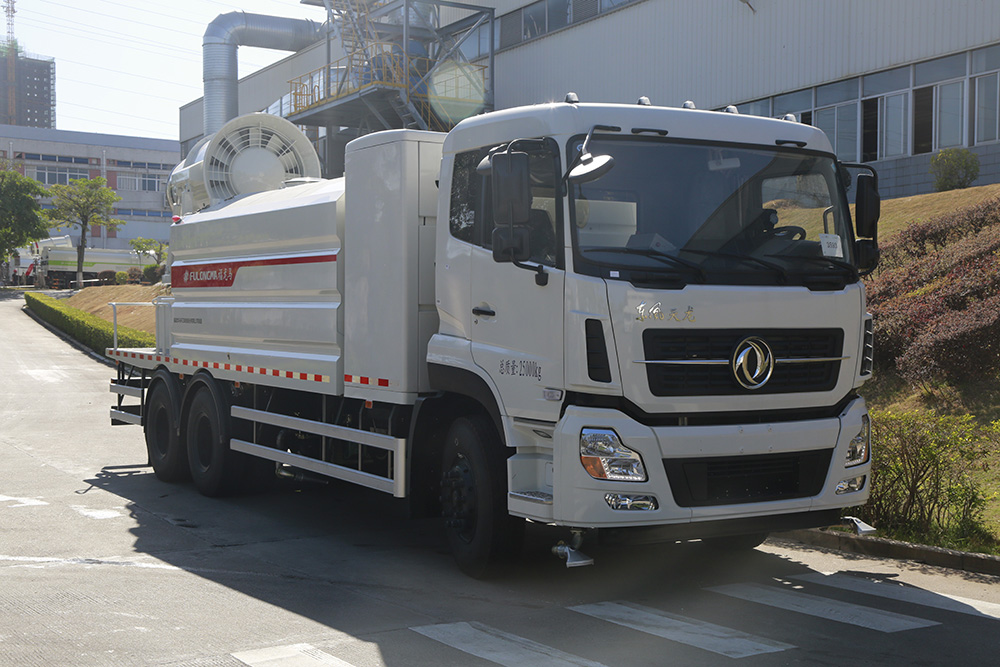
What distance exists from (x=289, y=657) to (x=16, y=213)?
A: 208 ft

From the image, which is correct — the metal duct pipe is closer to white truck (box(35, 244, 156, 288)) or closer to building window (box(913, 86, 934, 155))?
white truck (box(35, 244, 156, 288))

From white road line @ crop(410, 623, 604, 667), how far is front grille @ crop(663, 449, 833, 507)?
1209 mm

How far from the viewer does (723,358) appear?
20.1ft

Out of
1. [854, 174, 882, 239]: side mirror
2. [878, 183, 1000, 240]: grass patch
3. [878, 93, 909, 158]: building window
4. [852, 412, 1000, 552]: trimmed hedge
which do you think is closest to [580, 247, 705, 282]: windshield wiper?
[854, 174, 882, 239]: side mirror

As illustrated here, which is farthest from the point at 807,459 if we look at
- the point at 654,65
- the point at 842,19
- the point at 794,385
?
the point at 654,65

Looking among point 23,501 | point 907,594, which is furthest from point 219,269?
point 907,594

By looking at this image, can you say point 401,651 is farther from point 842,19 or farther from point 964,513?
point 842,19

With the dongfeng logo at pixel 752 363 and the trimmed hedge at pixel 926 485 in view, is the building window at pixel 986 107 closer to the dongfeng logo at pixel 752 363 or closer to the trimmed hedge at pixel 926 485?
the trimmed hedge at pixel 926 485

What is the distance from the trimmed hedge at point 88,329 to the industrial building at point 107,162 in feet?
195

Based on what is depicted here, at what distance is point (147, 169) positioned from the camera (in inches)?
4532

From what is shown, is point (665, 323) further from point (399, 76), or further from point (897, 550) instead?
point (399, 76)

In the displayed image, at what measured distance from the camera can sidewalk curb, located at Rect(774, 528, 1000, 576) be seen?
7199 mm

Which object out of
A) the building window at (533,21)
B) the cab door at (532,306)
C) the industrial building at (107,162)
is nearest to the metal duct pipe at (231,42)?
the building window at (533,21)

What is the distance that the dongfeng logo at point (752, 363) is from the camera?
613cm
